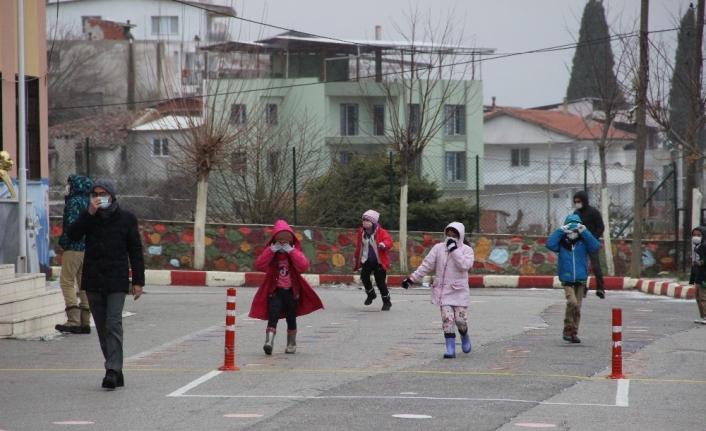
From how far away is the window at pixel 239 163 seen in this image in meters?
27.6

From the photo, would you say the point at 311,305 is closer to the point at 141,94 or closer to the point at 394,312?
the point at 394,312

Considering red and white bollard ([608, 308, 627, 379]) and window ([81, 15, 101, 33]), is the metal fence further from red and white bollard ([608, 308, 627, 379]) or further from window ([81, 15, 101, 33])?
window ([81, 15, 101, 33])

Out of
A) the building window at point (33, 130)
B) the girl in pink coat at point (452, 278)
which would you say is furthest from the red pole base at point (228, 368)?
the building window at point (33, 130)

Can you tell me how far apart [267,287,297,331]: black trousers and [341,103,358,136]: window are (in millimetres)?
45062

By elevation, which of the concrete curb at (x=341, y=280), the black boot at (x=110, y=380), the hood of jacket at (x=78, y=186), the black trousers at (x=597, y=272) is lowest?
the concrete curb at (x=341, y=280)

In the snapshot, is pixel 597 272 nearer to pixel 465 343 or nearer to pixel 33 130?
pixel 465 343

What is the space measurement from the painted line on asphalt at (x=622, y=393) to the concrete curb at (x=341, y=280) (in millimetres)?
12589

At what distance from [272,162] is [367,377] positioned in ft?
62.4

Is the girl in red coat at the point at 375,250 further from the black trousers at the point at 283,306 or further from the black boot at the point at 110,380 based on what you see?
the black boot at the point at 110,380

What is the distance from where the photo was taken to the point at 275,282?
12.2 meters

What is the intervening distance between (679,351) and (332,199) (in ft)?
53.1

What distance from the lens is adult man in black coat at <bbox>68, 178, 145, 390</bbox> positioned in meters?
9.57

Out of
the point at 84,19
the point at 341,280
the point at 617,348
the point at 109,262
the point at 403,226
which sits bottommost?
the point at 341,280

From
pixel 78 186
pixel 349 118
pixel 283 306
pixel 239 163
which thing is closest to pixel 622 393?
pixel 283 306
